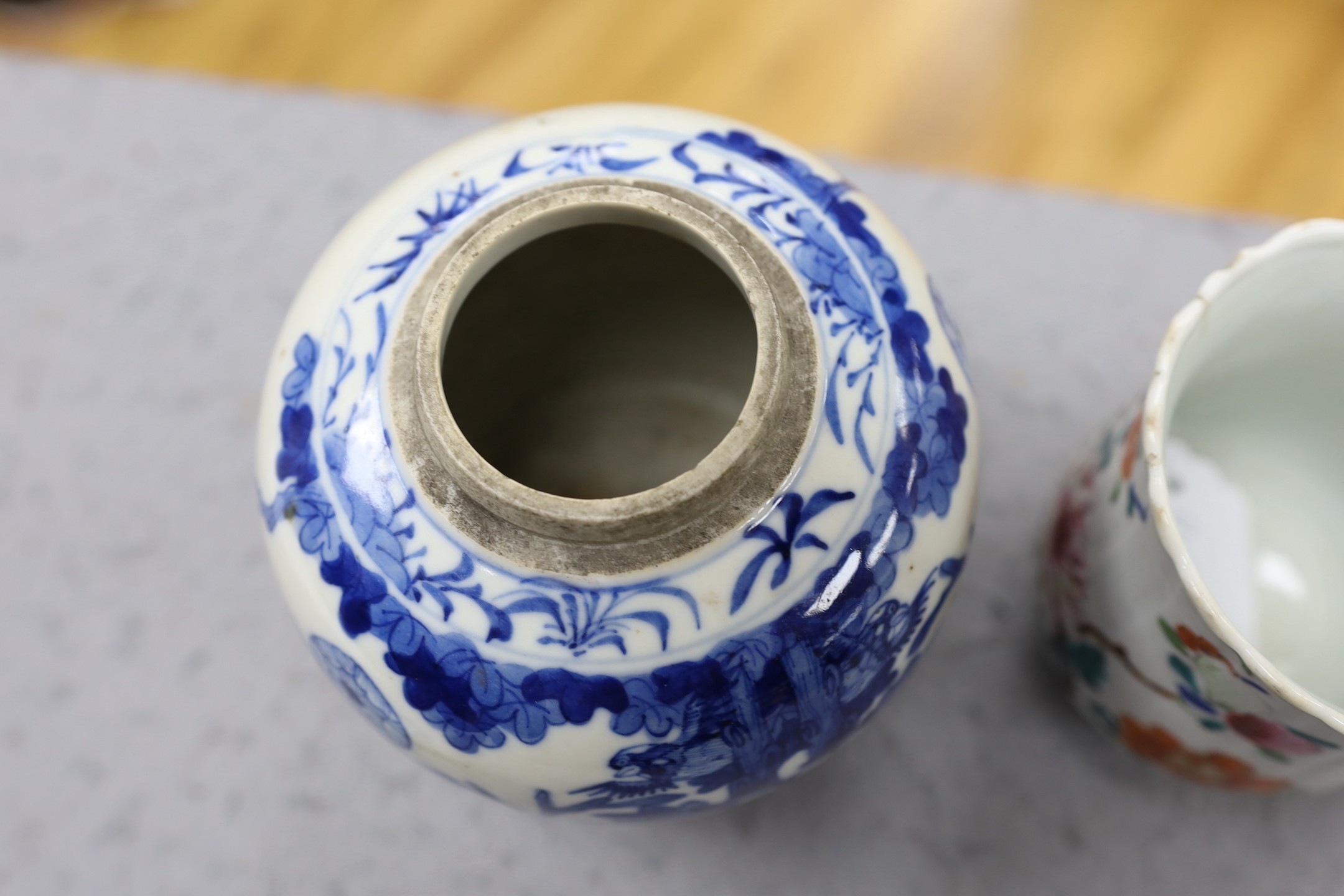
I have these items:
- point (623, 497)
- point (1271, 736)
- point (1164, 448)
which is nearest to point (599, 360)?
point (623, 497)

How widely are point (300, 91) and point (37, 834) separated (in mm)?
701

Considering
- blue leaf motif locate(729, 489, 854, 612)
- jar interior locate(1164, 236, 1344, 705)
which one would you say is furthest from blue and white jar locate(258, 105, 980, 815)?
jar interior locate(1164, 236, 1344, 705)

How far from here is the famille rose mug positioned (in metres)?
0.55

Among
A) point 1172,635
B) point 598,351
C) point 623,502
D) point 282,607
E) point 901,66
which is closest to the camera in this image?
point 623,502

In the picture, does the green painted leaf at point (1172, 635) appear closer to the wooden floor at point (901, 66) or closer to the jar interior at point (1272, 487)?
the jar interior at point (1272, 487)

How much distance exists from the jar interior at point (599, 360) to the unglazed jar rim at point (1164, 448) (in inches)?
9.1

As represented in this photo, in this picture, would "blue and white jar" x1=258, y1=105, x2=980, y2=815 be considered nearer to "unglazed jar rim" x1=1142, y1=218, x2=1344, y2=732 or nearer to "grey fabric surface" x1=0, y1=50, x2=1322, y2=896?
Answer: "unglazed jar rim" x1=1142, y1=218, x2=1344, y2=732

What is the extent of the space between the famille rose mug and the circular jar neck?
0.69 ft

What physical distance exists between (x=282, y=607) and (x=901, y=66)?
0.77 metres

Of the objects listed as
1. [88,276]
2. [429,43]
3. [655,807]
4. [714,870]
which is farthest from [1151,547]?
[88,276]

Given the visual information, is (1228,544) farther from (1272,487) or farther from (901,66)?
(901,66)

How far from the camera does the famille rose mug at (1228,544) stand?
0.55 m

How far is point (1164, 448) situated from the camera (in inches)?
21.0

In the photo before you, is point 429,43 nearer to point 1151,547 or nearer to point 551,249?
point 551,249
